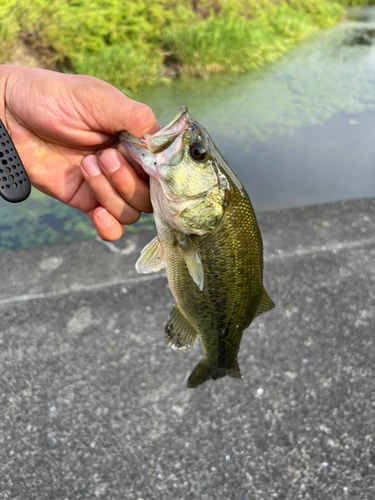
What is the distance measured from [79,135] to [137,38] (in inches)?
268

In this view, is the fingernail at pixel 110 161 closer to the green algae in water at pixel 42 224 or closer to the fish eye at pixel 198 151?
the fish eye at pixel 198 151

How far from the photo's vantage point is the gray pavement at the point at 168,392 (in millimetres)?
1915

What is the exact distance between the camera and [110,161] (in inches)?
58.3

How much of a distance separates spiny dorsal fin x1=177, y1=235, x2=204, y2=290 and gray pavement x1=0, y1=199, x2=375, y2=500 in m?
1.26

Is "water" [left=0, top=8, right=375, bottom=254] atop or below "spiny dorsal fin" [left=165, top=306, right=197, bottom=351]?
below

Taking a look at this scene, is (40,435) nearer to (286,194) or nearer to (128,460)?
(128,460)

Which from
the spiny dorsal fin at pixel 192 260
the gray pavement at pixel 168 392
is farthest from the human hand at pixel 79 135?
the gray pavement at pixel 168 392

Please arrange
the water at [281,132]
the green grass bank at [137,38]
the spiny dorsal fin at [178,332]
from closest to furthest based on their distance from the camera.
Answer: the spiny dorsal fin at [178,332] → the water at [281,132] → the green grass bank at [137,38]

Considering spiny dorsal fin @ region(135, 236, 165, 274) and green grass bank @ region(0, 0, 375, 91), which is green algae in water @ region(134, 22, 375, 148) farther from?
spiny dorsal fin @ region(135, 236, 165, 274)

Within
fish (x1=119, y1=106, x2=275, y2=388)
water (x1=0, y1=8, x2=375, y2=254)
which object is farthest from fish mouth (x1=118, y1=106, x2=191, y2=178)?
water (x1=0, y1=8, x2=375, y2=254)

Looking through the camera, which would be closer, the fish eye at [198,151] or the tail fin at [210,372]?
the fish eye at [198,151]

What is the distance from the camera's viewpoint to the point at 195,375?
1.76 meters

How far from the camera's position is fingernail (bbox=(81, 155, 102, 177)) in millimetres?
1563

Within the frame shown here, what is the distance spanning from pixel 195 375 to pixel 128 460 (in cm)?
72
